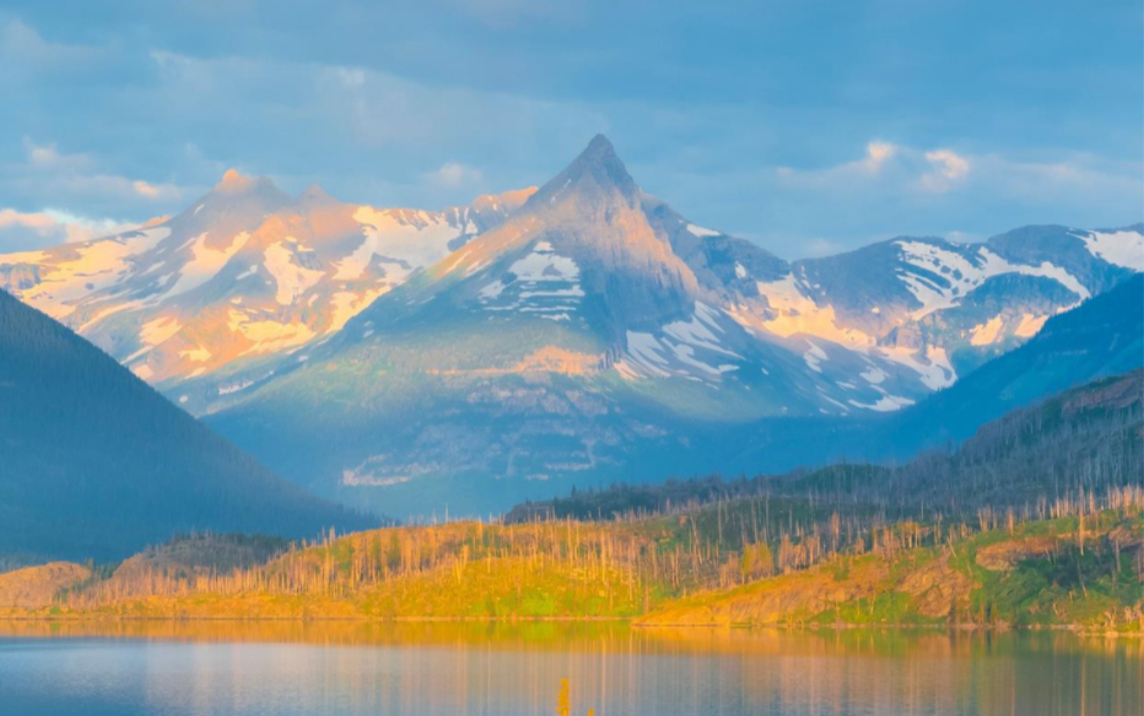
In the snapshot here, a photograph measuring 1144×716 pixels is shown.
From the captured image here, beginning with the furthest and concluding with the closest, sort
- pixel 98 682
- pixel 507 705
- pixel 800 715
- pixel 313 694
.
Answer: pixel 98 682, pixel 313 694, pixel 507 705, pixel 800 715

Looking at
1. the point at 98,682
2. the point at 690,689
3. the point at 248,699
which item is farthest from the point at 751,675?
the point at 98,682

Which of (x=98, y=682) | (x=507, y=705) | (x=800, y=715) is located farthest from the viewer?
(x=98, y=682)

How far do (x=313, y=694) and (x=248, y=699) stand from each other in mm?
6033

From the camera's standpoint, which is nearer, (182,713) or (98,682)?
(182,713)

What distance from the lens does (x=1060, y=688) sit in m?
166

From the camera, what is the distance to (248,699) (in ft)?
553

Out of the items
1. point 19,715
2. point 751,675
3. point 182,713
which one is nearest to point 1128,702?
point 751,675

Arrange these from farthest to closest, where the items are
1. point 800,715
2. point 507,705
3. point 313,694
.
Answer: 1. point 313,694
2. point 507,705
3. point 800,715

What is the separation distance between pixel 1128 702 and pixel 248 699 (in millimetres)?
69111

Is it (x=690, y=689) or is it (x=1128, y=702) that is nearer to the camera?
(x=1128, y=702)

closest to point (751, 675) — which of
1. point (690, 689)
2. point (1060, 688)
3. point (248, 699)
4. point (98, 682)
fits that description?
point (690, 689)

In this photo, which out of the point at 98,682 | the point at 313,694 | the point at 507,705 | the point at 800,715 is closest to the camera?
the point at 800,715

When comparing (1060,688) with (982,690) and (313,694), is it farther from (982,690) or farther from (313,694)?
(313,694)

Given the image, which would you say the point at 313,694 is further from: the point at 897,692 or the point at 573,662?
the point at 897,692
